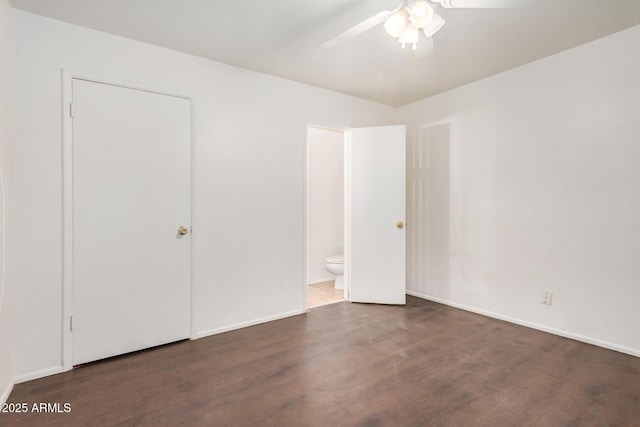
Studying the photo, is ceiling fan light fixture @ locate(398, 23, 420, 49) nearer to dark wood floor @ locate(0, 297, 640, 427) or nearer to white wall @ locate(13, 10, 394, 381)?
white wall @ locate(13, 10, 394, 381)

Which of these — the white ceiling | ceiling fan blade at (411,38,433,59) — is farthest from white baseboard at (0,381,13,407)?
ceiling fan blade at (411,38,433,59)

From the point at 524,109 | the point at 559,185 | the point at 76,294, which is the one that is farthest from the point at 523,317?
the point at 76,294

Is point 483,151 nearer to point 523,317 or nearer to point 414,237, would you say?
point 414,237

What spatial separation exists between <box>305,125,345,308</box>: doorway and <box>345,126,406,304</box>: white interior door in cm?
83

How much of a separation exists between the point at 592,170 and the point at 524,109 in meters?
0.80

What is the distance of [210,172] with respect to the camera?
9.54 feet

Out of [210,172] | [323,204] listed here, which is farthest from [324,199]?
[210,172]

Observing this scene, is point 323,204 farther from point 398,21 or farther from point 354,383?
point 398,21

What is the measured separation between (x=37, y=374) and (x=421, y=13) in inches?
125

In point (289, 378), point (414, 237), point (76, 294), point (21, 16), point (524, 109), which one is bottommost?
point (289, 378)

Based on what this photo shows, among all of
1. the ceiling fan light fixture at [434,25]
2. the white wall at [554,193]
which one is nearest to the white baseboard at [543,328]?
the white wall at [554,193]

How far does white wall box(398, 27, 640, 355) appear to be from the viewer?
2520mm

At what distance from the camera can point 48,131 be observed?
224 cm

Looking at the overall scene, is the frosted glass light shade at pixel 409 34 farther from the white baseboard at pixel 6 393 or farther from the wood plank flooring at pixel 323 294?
the white baseboard at pixel 6 393
